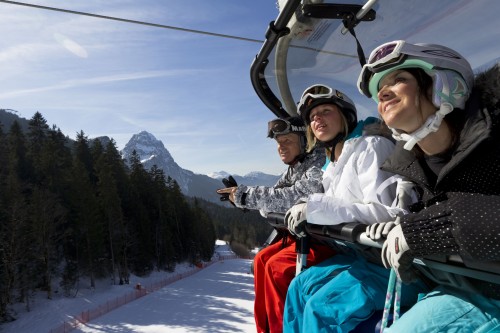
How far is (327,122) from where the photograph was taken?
104 inches

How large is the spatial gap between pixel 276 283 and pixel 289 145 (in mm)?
1638

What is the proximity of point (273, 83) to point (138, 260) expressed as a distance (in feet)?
122

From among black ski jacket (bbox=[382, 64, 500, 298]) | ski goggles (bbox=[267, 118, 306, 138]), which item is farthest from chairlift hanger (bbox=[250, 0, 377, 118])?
black ski jacket (bbox=[382, 64, 500, 298])

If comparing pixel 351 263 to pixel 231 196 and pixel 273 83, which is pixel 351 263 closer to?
pixel 231 196

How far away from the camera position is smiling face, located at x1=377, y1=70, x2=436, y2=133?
1426mm

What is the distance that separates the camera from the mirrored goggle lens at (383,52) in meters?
1.49

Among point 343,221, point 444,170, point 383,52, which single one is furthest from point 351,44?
point 444,170

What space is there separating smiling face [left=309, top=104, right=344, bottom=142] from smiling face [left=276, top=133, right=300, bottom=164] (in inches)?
38.5

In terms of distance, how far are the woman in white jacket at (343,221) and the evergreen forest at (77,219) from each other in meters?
25.9

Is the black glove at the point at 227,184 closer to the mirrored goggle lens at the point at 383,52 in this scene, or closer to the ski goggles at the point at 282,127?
the ski goggles at the point at 282,127

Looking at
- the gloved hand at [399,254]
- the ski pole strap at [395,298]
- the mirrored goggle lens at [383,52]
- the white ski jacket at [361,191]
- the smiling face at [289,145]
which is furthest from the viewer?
the smiling face at [289,145]

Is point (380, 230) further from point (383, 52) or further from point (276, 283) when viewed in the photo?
point (276, 283)

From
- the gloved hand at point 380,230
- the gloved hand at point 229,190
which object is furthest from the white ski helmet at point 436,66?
the gloved hand at point 229,190

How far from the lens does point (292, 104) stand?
12.8 ft
